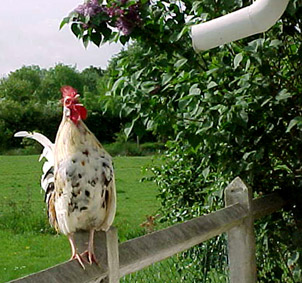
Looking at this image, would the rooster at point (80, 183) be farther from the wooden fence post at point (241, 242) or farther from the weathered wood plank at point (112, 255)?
the wooden fence post at point (241, 242)

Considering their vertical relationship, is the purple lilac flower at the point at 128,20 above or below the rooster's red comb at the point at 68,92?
above

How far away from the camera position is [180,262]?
9.80 feet

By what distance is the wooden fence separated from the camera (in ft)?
4.20

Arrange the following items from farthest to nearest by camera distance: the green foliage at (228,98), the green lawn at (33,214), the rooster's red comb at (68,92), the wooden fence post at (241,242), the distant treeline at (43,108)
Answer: the distant treeline at (43,108), the green lawn at (33,214), the wooden fence post at (241,242), the green foliage at (228,98), the rooster's red comb at (68,92)

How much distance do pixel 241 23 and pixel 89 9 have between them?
0.84m

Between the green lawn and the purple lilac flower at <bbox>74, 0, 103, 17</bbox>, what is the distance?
6.62ft

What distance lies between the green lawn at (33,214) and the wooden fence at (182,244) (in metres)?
1.79

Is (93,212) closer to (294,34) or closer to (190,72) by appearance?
(190,72)

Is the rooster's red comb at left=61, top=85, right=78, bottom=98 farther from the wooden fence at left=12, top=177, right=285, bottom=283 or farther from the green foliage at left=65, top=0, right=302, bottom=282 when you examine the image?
the green foliage at left=65, top=0, right=302, bottom=282

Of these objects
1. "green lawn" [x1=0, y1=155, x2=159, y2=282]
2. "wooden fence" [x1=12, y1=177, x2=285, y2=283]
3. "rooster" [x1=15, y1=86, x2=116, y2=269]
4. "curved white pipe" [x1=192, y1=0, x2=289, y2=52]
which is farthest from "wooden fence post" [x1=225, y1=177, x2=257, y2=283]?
"green lawn" [x1=0, y1=155, x2=159, y2=282]

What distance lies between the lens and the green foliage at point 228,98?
6.39ft

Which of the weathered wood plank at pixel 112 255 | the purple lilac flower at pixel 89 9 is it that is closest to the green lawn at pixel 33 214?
the purple lilac flower at pixel 89 9

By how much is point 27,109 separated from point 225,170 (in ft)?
24.8

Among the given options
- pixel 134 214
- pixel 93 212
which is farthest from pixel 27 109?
pixel 93 212
